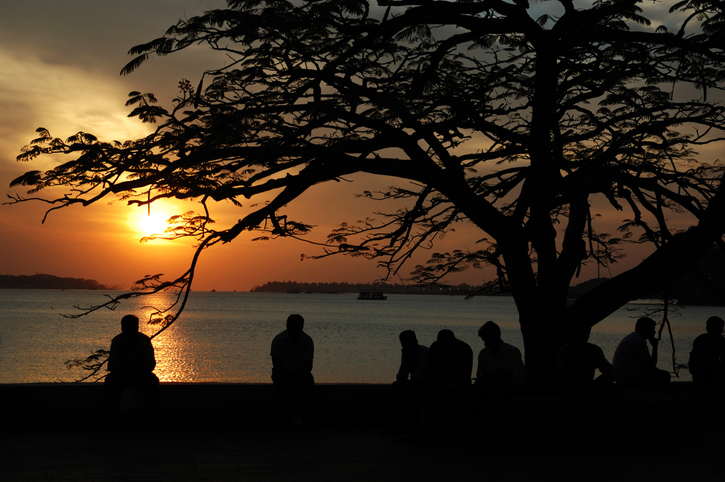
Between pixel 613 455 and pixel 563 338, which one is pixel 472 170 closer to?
pixel 563 338

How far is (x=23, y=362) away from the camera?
134 ft

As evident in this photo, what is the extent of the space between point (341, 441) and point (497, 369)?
2004 mm

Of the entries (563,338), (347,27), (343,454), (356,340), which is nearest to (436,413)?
(343,454)

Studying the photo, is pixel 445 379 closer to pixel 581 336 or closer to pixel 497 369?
pixel 497 369

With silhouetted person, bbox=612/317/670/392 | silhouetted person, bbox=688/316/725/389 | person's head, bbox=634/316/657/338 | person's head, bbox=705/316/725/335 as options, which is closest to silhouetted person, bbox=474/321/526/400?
silhouetted person, bbox=612/317/670/392

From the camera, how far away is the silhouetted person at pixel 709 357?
10219 millimetres

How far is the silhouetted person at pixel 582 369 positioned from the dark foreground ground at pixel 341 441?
23 centimetres

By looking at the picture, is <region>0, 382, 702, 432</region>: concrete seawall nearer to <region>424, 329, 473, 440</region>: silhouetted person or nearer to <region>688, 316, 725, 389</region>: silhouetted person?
<region>424, 329, 473, 440</region>: silhouetted person

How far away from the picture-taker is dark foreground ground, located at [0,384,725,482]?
661 centimetres

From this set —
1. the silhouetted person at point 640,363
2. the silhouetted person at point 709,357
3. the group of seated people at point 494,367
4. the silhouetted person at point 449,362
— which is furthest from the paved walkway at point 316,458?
the silhouetted person at point 709,357

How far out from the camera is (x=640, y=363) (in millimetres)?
10039

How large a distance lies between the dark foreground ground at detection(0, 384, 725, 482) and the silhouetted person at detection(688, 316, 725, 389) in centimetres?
43

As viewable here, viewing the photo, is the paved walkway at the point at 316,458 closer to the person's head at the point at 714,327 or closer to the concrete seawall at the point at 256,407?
the concrete seawall at the point at 256,407

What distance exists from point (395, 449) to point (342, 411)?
1.77m
